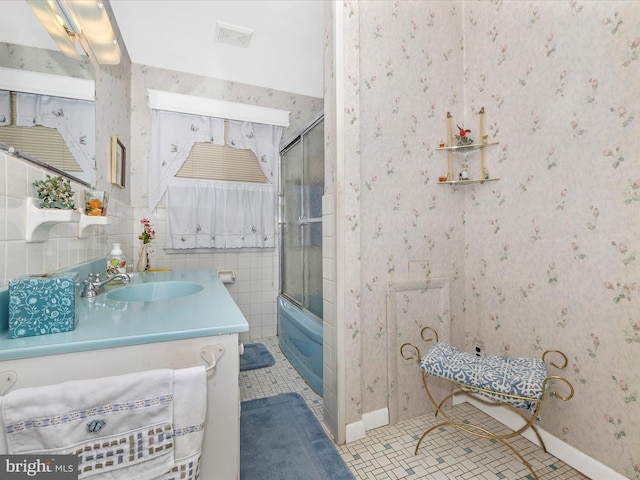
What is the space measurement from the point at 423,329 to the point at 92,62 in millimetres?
2349

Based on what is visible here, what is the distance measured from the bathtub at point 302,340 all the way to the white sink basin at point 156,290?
91 centimetres

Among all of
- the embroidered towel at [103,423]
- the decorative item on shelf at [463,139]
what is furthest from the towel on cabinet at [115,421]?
the decorative item on shelf at [463,139]

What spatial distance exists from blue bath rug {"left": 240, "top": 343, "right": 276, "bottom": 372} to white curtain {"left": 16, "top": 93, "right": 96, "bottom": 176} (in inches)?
71.9

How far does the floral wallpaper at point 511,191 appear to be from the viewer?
126 cm

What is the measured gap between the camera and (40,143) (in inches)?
41.5

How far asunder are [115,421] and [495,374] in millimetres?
1457

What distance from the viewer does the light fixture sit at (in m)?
1.12

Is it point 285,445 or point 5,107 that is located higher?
point 5,107

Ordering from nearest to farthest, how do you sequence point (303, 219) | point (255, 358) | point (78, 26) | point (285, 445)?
point (78, 26) → point (285, 445) → point (303, 219) → point (255, 358)

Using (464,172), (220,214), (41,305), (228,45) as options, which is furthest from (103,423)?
(228,45)

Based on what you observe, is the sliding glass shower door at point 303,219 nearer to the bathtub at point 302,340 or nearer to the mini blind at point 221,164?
the bathtub at point 302,340

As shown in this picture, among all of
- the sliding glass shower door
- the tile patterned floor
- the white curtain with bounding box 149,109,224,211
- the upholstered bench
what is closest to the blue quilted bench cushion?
the upholstered bench

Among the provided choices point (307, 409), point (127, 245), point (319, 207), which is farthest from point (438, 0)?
point (127, 245)

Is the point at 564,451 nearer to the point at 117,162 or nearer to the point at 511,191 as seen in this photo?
the point at 511,191
